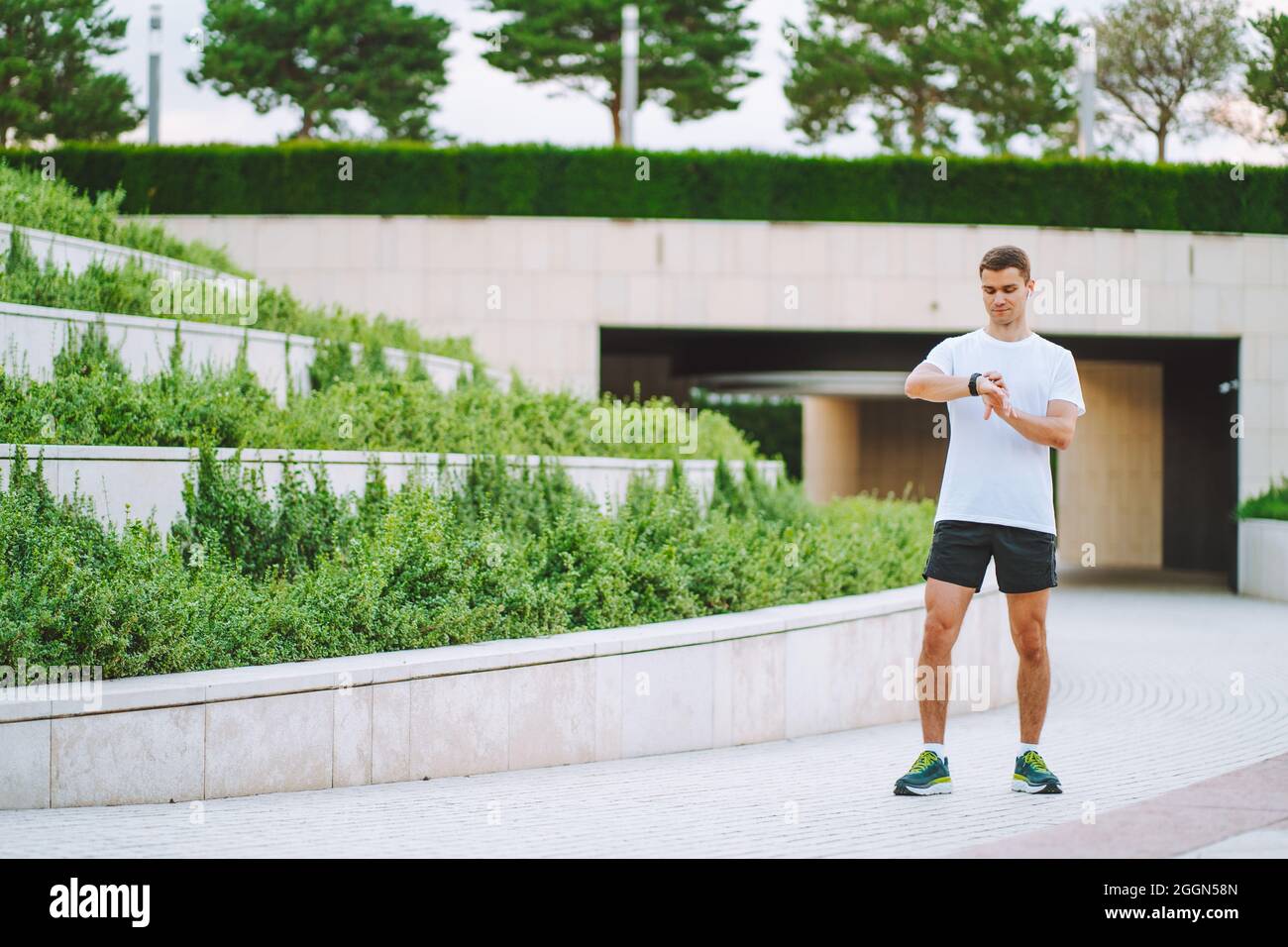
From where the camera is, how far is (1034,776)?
17.0ft

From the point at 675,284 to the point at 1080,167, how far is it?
224 inches

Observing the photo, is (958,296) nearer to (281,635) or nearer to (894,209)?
(894,209)

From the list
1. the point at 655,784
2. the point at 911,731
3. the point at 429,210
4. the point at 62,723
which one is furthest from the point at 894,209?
the point at 62,723

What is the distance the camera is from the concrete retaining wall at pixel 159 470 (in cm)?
683

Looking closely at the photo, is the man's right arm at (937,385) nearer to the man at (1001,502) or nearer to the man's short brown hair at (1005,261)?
the man at (1001,502)

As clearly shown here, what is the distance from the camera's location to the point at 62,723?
15.9 feet

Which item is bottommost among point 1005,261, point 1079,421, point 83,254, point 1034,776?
point 1034,776

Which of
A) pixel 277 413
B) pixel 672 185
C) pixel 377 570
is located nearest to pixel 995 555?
pixel 377 570

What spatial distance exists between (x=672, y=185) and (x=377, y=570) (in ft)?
39.8

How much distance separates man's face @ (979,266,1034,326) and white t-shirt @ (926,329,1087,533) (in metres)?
0.11

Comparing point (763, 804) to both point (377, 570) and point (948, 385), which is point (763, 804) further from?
point (377, 570)

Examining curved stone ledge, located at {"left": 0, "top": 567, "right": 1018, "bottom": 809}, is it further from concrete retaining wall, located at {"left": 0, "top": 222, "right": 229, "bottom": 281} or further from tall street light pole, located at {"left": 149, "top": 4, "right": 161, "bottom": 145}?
tall street light pole, located at {"left": 149, "top": 4, "right": 161, "bottom": 145}

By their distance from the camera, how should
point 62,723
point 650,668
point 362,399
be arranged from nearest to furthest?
point 62,723, point 650,668, point 362,399

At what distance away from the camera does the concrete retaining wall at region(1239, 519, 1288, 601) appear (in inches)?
648
